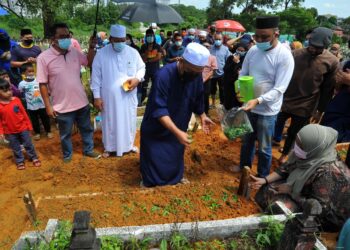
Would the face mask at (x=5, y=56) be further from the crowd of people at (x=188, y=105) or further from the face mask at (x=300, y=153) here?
the face mask at (x=300, y=153)

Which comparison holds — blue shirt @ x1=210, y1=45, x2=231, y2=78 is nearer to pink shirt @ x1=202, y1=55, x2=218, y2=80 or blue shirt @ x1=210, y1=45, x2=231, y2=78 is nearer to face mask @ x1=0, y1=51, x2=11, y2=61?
pink shirt @ x1=202, y1=55, x2=218, y2=80

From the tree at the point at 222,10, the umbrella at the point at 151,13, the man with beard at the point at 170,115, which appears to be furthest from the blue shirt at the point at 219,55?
the tree at the point at 222,10

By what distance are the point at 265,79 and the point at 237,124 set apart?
2.15ft

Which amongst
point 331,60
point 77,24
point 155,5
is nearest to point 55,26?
point 155,5

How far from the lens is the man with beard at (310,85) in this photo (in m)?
4.40

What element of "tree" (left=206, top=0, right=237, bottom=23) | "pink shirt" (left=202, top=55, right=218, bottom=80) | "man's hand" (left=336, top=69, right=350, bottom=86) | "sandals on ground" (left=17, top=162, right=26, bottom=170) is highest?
"tree" (left=206, top=0, right=237, bottom=23)

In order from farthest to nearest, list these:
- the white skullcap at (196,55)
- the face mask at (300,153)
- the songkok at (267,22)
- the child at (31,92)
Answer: the child at (31,92) → the songkok at (267,22) → the white skullcap at (196,55) → the face mask at (300,153)

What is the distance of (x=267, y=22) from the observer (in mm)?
3406

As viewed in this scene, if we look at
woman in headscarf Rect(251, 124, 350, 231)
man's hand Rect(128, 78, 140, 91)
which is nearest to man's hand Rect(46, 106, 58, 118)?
man's hand Rect(128, 78, 140, 91)

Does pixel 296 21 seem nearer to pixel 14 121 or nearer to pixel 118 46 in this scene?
pixel 118 46

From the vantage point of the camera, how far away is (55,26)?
13.5ft

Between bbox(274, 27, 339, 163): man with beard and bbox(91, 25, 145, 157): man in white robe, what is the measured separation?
2422mm

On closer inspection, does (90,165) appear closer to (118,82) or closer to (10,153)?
(118,82)

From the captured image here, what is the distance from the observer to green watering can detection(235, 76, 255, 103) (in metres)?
3.55
